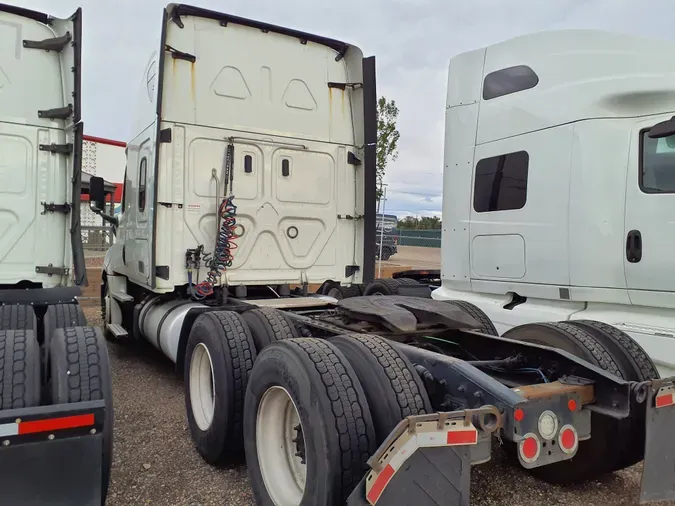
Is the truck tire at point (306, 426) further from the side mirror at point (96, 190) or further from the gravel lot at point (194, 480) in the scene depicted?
the side mirror at point (96, 190)

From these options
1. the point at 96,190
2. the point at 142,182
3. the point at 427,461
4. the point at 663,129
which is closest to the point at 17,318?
the point at 96,190

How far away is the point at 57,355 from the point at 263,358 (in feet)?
3.48

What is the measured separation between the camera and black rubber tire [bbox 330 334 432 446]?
98.8 inches

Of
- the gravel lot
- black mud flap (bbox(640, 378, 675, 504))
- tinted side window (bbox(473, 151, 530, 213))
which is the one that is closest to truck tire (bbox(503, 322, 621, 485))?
the gravel lot

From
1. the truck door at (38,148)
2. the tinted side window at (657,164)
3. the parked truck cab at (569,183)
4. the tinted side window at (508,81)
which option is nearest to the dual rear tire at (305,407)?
the truck door at (38,148)

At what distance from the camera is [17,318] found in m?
3.69

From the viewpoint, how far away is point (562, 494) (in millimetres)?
3439

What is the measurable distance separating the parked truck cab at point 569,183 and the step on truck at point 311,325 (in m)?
0.84

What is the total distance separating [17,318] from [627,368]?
3817mm

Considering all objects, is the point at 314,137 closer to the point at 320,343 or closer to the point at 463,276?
the point at 463,276

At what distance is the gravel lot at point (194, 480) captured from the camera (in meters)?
3.35

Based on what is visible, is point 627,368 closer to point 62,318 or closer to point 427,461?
point 427,461

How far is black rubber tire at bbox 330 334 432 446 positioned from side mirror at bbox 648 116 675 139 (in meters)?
2.68

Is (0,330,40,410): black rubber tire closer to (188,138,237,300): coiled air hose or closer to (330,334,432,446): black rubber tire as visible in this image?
(330,334,432,446): black rubber tire
